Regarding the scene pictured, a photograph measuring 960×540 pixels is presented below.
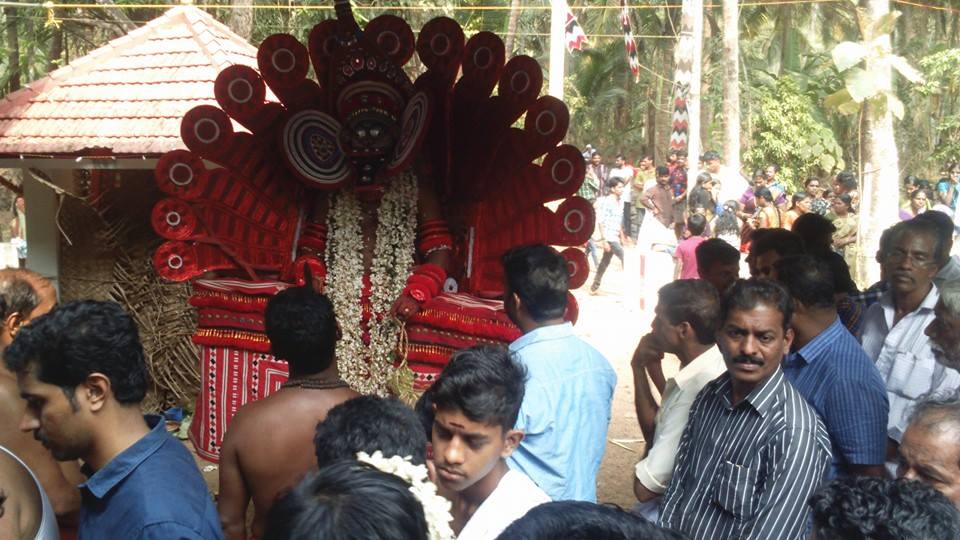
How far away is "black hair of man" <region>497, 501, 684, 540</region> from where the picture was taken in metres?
1.42

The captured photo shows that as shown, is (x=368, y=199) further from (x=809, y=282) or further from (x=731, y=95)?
(x=731, y=95)

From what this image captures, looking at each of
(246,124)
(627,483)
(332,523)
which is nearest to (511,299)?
(332,523)

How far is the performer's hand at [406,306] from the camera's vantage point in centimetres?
466

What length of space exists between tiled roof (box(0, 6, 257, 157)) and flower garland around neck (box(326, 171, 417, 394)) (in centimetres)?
194

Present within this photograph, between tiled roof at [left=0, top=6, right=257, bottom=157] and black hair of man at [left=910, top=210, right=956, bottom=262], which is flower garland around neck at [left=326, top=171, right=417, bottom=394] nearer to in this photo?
tiled roof at [left=0, top=6, right=257, bottom=157]

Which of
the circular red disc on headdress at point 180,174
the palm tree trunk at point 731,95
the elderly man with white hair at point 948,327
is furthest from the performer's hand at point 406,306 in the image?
the palm tree trunk at point 731,95

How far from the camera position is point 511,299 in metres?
3.33

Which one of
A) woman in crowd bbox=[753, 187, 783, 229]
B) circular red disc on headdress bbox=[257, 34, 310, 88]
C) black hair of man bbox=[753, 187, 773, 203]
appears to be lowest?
woman in crowd bbox=[753, 187, 783, 229]

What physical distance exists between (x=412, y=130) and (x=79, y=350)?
9.21ft

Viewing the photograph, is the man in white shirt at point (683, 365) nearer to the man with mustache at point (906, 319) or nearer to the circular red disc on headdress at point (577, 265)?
the man with mustache at point (906, 319)

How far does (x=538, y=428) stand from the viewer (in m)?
2.98

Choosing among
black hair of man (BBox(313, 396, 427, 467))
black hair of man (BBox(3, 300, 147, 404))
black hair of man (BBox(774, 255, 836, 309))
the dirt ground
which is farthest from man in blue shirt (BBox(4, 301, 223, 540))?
the dirt ground

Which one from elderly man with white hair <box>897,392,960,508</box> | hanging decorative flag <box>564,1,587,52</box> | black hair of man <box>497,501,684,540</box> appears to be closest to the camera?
black hair of man <box>497,501,684,540</box>

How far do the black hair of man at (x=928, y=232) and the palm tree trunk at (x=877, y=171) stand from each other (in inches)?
369
